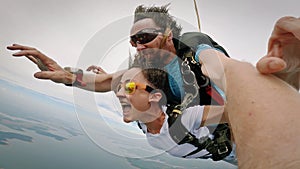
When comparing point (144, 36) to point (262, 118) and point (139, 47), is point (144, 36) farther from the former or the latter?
point (262, 118)

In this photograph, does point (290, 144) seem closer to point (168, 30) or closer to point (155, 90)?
point (155, 90)

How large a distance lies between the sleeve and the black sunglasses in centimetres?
31

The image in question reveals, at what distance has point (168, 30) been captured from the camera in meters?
0.93

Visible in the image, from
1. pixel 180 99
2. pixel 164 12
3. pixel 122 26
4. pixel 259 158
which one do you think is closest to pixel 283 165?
pixel 259 158

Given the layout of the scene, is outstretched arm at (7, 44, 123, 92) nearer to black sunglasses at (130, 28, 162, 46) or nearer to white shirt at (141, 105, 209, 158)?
black sunglasses at (130, 28, 162, 46)

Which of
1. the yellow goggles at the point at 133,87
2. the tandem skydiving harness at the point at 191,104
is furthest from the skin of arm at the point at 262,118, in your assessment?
the yellow goggles at the point at 133,87

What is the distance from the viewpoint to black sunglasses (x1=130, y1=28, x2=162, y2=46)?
87 centimetres

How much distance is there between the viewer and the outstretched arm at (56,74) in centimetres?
76

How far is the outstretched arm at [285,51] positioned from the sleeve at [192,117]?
0.49 m

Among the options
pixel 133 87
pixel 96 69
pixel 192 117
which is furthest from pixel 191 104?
pixel 96 69

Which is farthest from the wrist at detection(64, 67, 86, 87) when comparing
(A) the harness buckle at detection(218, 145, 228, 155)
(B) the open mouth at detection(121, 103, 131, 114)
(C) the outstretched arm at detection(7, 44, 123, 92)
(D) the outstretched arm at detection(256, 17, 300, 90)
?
(D) the outstretched arm at detection(256, 17, 300, 90)

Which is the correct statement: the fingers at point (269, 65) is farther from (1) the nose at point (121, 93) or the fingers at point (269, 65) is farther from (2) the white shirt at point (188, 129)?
(1) the nose at point (121, 93)

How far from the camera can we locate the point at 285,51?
19 cm

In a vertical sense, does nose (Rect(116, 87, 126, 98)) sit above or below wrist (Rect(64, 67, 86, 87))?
below
